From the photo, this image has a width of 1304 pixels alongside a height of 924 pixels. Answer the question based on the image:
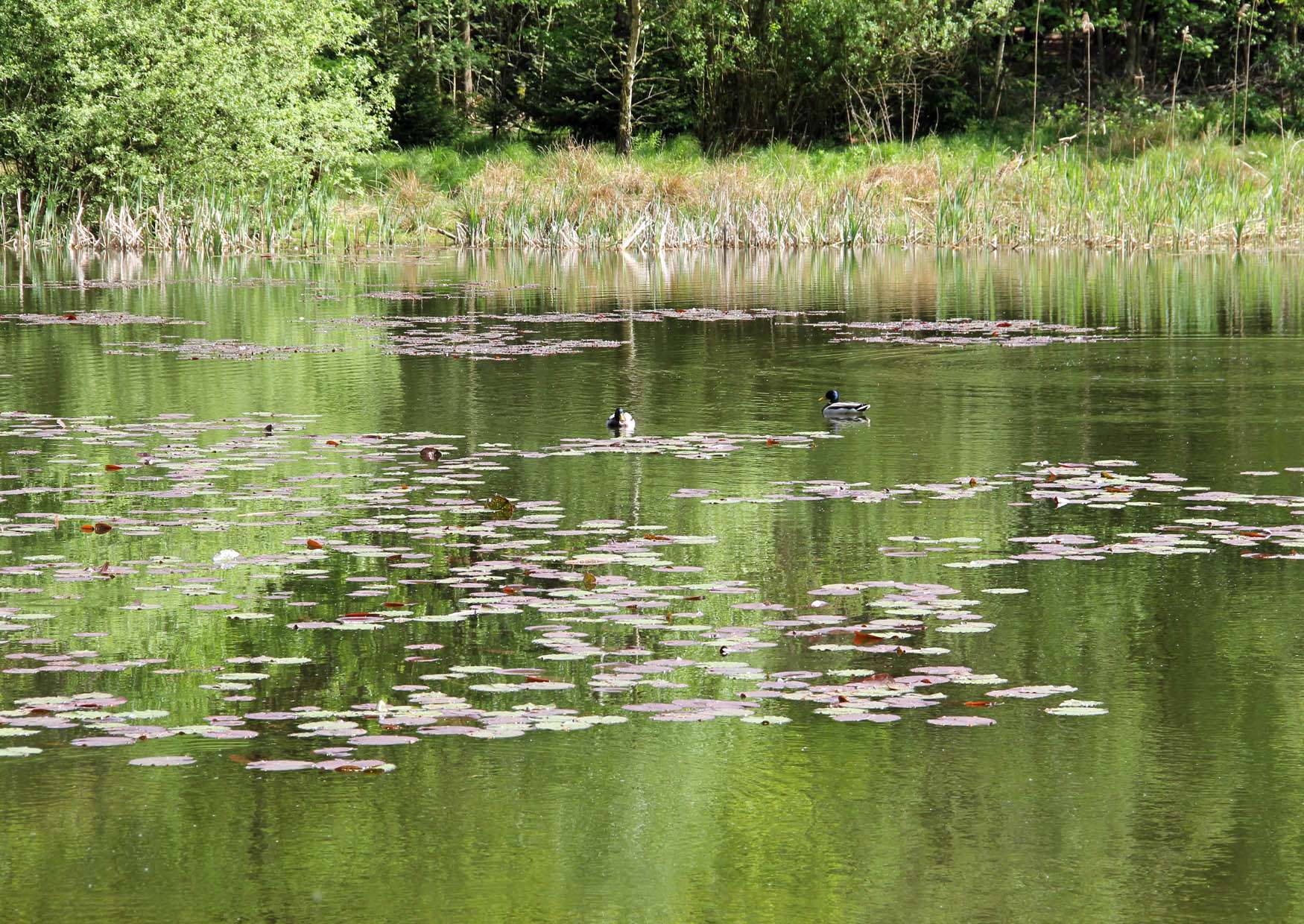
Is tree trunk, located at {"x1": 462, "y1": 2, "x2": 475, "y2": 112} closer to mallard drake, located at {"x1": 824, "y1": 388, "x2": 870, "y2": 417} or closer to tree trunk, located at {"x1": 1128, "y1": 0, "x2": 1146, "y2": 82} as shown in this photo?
tree trunk, located at {"x1": 1128, "y1": 0, "x2": 1146, "y2": 82}

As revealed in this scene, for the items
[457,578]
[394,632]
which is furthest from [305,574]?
[394,632]

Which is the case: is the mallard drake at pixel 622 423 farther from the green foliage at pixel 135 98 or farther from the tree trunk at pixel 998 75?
the tree trunk at pixel 998 75

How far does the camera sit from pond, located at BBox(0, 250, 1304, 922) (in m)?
4.33

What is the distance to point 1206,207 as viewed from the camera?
111ft

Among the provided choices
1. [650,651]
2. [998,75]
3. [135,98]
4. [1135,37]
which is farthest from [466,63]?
[650,651]

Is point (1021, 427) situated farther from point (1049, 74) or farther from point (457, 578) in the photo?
point (1049, 74)

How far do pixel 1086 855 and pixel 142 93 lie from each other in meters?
33.2

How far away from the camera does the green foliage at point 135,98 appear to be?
114ft

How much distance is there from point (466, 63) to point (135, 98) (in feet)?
75.2

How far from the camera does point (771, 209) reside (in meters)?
35.7

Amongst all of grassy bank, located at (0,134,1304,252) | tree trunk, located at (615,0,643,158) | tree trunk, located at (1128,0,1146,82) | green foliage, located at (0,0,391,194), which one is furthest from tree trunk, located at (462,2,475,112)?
tree trunk, located at (1128,0,1146,82)

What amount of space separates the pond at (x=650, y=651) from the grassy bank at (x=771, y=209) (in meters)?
20.7

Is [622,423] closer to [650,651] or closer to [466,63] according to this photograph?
[650,651]

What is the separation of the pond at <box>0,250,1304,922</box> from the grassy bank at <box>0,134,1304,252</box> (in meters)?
20.7
